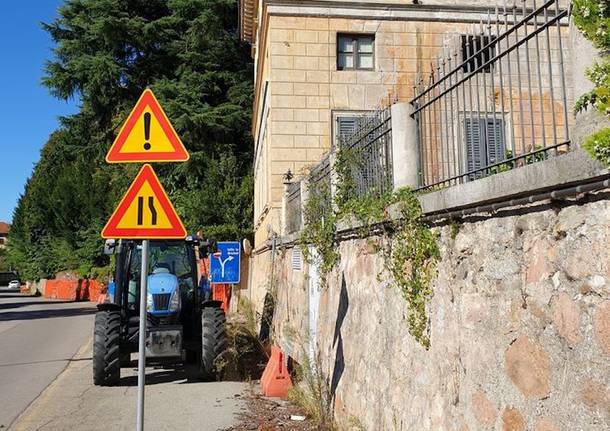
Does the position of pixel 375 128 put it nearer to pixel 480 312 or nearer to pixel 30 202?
pixel 480 312

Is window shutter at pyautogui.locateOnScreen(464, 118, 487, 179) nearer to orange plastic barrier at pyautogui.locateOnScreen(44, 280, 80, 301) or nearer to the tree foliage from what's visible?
the tree foliage

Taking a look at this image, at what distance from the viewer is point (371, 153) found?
6168mm

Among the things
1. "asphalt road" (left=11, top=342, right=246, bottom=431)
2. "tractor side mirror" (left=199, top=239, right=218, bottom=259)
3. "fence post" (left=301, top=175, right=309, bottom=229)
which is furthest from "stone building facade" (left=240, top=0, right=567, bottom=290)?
"asphalt road" (left=11, top=342, right=246, bottom=431)

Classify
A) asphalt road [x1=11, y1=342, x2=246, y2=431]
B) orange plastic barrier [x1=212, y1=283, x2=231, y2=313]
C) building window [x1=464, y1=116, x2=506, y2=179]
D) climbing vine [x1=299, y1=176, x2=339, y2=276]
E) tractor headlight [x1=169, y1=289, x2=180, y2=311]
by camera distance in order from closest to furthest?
building window [x1=464, y1=116, x2=506, y2=179]
asphalt road [x1=11, y1=342, x2=246, y2=431]
climbing vine [x1=299, y1=176, x2=339, y2=276]
tractor headlight [x1=169, y1=289, x2=180, y2=311]
orange plastic barrier [x1=212, y1=283, x2=231, y2=313]

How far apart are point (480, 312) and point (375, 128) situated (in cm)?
287

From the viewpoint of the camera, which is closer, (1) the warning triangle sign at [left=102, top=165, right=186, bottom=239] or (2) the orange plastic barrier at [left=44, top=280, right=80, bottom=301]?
(1) the warning triangle sign at [left=102, top=165, right=186, bottom=239]

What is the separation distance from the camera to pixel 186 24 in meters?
30.6

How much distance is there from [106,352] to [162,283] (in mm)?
1397

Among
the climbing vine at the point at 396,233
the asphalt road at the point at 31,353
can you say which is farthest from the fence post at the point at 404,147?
the asphalt road at the point at 31,353

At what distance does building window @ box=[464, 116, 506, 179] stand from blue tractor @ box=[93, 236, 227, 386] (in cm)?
581

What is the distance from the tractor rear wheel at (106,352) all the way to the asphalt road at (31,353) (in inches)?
35.6

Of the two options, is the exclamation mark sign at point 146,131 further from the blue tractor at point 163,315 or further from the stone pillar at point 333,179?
the blue tractor at point 163,315

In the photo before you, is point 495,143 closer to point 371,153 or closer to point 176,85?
point 371,153

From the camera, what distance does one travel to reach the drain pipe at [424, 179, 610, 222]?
2352mm
